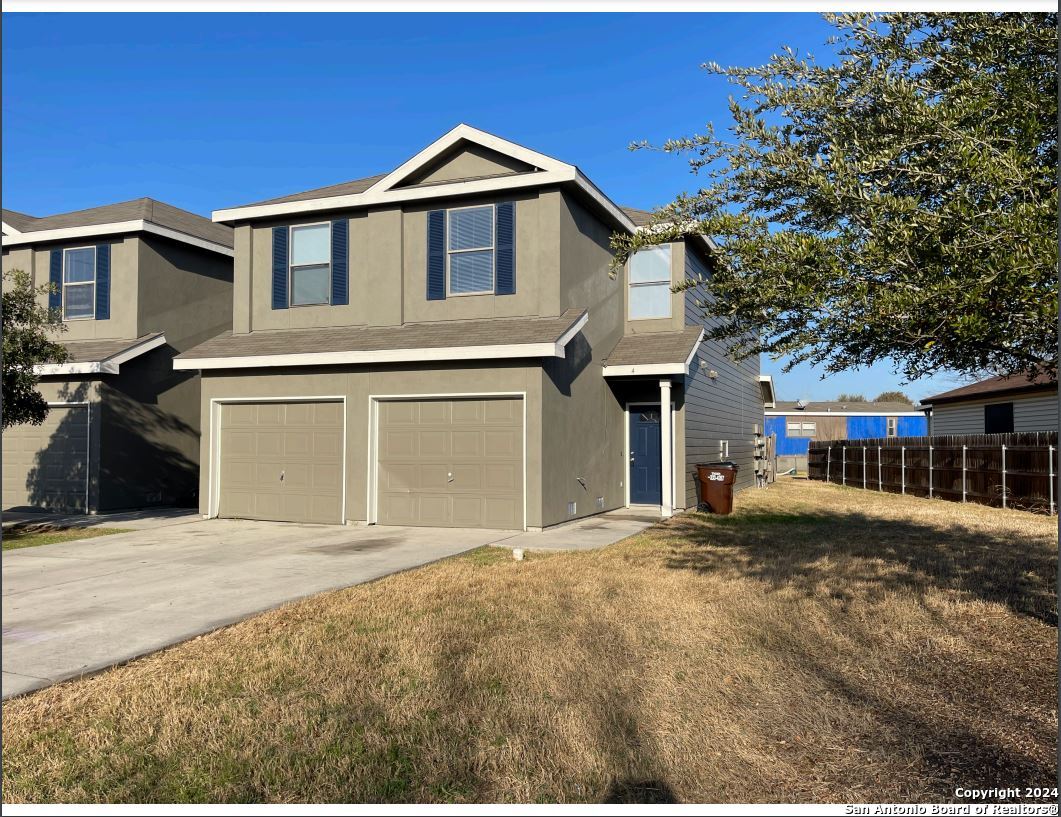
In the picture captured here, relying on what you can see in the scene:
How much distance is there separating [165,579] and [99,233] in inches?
460

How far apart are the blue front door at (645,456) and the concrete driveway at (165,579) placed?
5254mm

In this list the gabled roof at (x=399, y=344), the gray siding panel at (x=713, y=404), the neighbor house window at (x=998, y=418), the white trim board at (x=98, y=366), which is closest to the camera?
the gabled roof at (x=399, y=344)

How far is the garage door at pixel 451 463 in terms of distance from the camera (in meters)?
13.2

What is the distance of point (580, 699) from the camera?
479 centimetres

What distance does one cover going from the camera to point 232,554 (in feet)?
35.0

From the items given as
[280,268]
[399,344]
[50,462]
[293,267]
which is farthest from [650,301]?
[50,462]

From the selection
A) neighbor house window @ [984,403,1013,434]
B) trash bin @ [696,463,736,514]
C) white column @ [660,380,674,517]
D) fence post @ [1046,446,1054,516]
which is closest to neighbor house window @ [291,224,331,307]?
white column @ [660,380,674,517]

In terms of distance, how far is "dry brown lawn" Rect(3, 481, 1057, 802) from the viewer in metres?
3.74

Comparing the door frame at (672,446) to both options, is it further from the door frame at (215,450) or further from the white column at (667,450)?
the door frame at (215,450)

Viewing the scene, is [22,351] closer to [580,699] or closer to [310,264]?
[310,264]

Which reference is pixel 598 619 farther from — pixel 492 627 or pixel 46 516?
pixel 46 516

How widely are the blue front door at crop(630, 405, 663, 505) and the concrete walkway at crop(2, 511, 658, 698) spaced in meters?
2.06

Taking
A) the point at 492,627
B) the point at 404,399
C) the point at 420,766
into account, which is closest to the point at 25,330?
the point at 404,399

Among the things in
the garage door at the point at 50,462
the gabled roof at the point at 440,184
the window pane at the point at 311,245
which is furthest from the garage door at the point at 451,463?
the garage door at the point at 50,462
